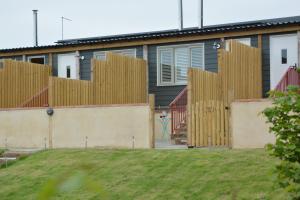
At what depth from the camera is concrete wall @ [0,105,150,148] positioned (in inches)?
688

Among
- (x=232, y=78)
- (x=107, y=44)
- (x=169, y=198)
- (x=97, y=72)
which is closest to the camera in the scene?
(x=169, y=198)

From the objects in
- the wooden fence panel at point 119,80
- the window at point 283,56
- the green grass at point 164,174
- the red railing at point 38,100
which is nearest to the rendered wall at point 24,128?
the wooden fence panel at point 119,80

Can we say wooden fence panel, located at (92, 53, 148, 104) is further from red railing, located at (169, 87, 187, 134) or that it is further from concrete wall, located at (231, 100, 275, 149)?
concrete wall, located at (231, 100, 275, 149)

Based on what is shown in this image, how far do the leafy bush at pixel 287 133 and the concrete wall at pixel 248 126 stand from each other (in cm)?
916

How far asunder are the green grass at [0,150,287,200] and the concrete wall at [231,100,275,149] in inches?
70.9

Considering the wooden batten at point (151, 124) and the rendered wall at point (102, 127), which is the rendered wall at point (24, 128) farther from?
the wooden batten at point (151, 124)

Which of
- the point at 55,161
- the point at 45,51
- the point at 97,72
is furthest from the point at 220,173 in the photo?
the point at 45,51

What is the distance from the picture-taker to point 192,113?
55.8ft

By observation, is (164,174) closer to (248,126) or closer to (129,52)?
(248,126)

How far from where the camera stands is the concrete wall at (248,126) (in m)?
15.8

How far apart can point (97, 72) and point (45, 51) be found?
19.7 ft

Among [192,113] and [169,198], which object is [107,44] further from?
[169,198]

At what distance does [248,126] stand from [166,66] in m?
9.40

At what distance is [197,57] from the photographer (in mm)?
24203
